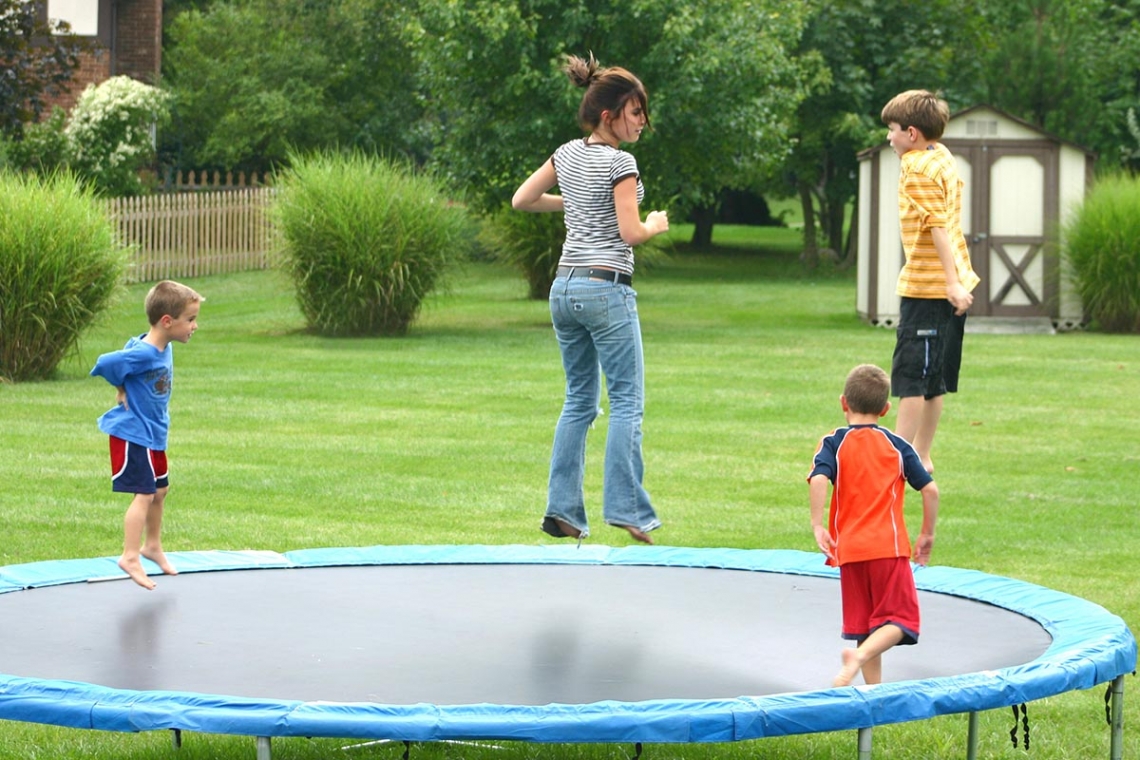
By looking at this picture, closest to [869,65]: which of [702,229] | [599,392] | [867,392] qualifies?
[702,229]

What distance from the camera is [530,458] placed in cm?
844

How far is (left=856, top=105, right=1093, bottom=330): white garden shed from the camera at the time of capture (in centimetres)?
1588

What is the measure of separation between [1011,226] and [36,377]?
9.29 metres

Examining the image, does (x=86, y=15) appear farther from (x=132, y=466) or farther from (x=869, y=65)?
(x=132, y=466)

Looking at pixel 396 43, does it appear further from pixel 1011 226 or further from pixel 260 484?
pixel 260 484

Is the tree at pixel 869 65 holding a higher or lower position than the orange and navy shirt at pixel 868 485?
higher

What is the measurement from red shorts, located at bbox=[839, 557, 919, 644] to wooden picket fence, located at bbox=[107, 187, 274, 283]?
14.9m

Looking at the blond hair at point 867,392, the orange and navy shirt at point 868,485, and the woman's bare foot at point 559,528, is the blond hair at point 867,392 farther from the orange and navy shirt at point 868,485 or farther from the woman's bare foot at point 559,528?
the woman's bare foot at point 559,528

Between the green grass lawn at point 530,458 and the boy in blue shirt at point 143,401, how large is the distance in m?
0.71

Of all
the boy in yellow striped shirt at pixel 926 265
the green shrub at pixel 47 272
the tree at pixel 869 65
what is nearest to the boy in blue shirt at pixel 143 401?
the boy in yellow striped shirt at pixel 926 265

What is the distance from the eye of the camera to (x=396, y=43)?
2658cm

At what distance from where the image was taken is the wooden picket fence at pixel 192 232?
1898 cm

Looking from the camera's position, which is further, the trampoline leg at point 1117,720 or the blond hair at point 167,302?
the blond hair at point 167,302

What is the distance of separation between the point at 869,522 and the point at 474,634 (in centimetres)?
120
